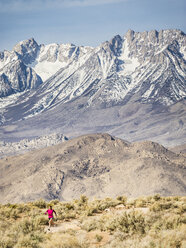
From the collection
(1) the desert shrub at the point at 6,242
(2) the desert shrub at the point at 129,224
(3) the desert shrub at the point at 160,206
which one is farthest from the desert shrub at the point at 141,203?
(1) the desert shrub at the point at 6,242

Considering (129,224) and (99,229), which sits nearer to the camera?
(129,224)

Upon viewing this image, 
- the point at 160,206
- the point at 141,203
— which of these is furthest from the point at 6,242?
the point at 141,203

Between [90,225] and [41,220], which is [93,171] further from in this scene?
[90,225]

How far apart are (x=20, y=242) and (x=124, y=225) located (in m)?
4.58

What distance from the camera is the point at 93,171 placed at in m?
127

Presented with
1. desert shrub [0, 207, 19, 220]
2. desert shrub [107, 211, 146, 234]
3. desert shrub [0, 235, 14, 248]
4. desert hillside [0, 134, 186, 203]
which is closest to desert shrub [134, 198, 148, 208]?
desert shrub [107, 211, 146, 234]

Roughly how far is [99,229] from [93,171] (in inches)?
4226

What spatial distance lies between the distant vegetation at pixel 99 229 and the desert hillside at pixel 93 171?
74212 mm

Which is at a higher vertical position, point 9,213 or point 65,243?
point 65,243

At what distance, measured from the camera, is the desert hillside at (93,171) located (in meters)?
106

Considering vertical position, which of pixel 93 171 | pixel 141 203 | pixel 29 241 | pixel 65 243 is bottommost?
pixel 93 171

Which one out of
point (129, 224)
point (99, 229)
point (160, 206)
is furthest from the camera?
point (160, 206)

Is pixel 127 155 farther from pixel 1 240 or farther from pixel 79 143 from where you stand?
pixel 1 240

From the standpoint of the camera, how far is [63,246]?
15.9 meters
